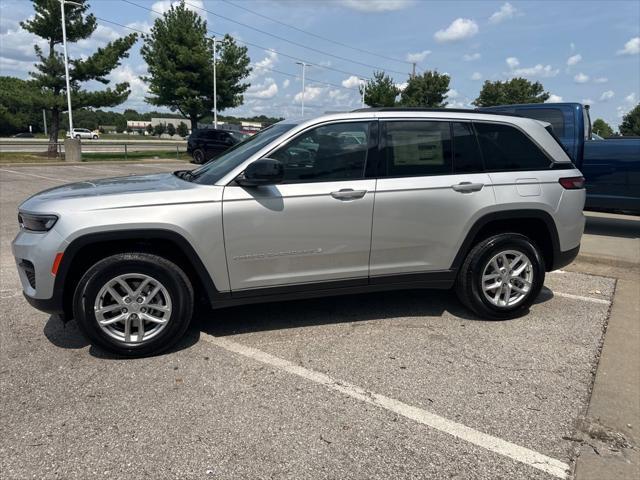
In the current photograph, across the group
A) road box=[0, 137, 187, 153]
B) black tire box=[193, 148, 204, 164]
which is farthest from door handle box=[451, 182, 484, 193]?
road box=[0, 137, 187, 153]

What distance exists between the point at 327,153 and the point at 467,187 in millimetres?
1228

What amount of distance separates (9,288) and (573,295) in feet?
19.3

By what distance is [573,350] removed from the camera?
3922 mm

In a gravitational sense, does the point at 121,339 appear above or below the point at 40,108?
below

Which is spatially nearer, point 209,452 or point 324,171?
point 209,452

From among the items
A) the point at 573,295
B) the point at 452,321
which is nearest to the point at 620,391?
the point at 452,321

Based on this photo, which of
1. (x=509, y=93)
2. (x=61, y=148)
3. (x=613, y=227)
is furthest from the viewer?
(x=509, y=93)

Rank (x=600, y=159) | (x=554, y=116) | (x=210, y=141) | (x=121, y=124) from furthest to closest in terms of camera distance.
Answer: (x=121, y=124)
(x=210, y=141)
(x=554, y=116)
(x=600, y=159)

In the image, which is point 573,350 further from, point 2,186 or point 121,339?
point 2,186

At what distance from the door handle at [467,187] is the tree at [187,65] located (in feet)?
91.3

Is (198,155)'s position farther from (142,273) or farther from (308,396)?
(308,396)

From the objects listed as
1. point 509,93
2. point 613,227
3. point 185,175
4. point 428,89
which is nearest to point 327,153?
point 185,175

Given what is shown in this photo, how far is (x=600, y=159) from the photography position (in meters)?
7.74

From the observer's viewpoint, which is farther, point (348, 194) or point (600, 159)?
point (600, 159)
